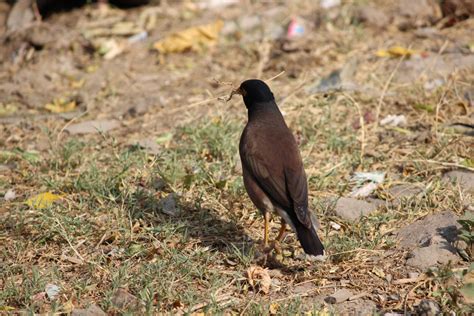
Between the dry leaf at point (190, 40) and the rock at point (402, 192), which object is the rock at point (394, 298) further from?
the dry leaf at point (190, 40)

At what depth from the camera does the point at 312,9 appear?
9.34m

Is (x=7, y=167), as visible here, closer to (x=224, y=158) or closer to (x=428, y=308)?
(x=224, y=158)

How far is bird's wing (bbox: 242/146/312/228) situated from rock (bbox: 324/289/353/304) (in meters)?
0.45

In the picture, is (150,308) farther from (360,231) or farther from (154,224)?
(360,231)

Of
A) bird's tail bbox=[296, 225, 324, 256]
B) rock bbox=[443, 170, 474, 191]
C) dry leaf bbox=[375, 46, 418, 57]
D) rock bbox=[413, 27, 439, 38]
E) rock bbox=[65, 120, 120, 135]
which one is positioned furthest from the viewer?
rock bbox=[413, 27, 439, 38]

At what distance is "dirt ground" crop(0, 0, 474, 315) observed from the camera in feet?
14.3

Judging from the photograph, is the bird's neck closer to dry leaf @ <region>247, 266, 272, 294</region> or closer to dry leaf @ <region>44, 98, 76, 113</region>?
dry leaf @ <region>247, 266, 272, 294</region>

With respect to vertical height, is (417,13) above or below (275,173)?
below

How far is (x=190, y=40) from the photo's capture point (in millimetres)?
8758

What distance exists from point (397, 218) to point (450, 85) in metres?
2.28

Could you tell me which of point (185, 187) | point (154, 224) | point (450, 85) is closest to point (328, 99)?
point (450, 85)

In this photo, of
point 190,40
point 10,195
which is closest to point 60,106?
point 190,40

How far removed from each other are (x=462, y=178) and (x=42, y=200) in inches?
129

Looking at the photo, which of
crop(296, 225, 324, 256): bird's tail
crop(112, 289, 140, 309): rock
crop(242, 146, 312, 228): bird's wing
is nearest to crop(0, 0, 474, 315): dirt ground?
crop(112, 289, 140, 309): rock
